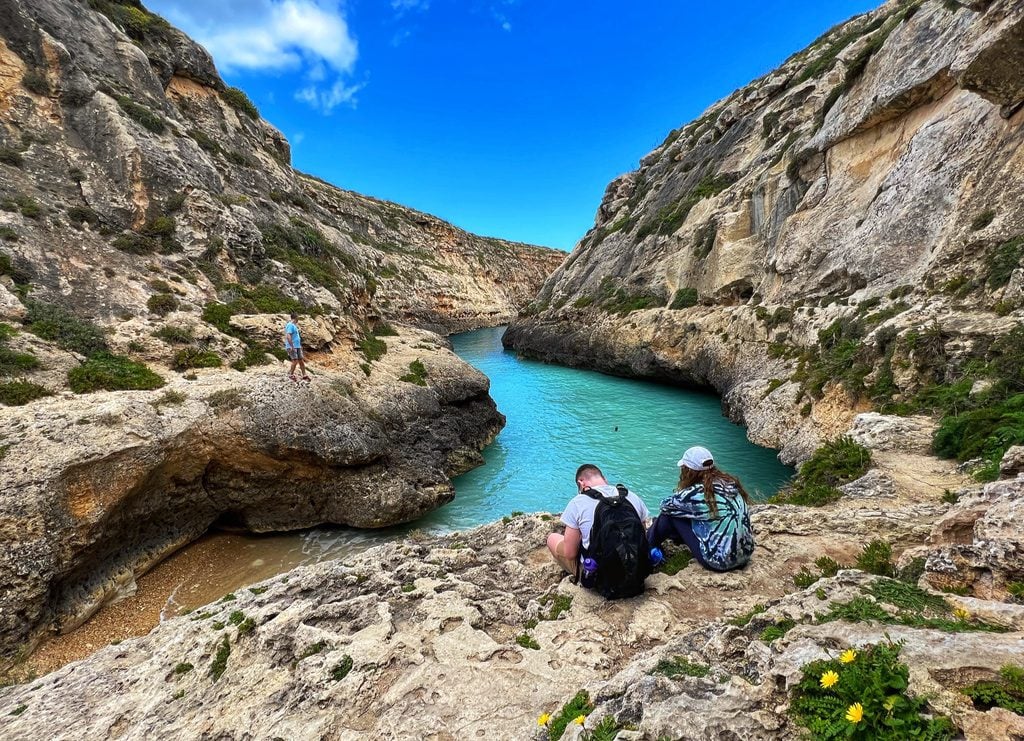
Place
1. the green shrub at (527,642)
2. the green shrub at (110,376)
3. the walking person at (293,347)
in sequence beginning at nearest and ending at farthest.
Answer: the green shrub at (527,642), the green shrub at (110,376), the walking person at (293,347)

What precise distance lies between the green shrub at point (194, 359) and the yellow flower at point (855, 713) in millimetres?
15348

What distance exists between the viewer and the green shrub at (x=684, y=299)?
29781 millimetres

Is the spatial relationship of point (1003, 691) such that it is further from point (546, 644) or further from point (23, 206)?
point (23, 206)

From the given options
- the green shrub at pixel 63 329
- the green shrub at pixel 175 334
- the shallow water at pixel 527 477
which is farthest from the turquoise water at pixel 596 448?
the green shrub at pixel 63 329

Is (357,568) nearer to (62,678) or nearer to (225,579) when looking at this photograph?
(62,678)

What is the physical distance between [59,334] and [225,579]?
762cm

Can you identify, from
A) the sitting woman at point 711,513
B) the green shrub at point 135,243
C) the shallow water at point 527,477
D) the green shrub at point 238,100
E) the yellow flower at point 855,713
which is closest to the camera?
the yellow flower at point 855,713

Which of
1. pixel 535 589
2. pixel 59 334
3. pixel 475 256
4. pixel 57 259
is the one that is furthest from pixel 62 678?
pixel 475 256

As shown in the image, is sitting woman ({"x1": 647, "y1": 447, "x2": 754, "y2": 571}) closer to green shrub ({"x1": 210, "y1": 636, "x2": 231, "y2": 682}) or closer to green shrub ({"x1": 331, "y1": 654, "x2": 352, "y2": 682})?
green shrub ({"x1": 331, "y1": 654, "x2": 352, "y2": 682})

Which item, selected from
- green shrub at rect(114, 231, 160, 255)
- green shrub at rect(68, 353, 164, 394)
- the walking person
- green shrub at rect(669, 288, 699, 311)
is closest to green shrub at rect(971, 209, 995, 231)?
green shrub at rect(669, 288, 699, 311)

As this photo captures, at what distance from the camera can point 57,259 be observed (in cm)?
1321

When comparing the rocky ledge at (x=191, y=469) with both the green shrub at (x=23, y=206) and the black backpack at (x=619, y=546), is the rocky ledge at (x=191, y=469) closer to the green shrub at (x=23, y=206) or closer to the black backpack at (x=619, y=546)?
the green shrub at (x=23, y=206)

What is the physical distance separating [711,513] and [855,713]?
327cm

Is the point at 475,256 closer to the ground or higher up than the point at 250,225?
higher up
